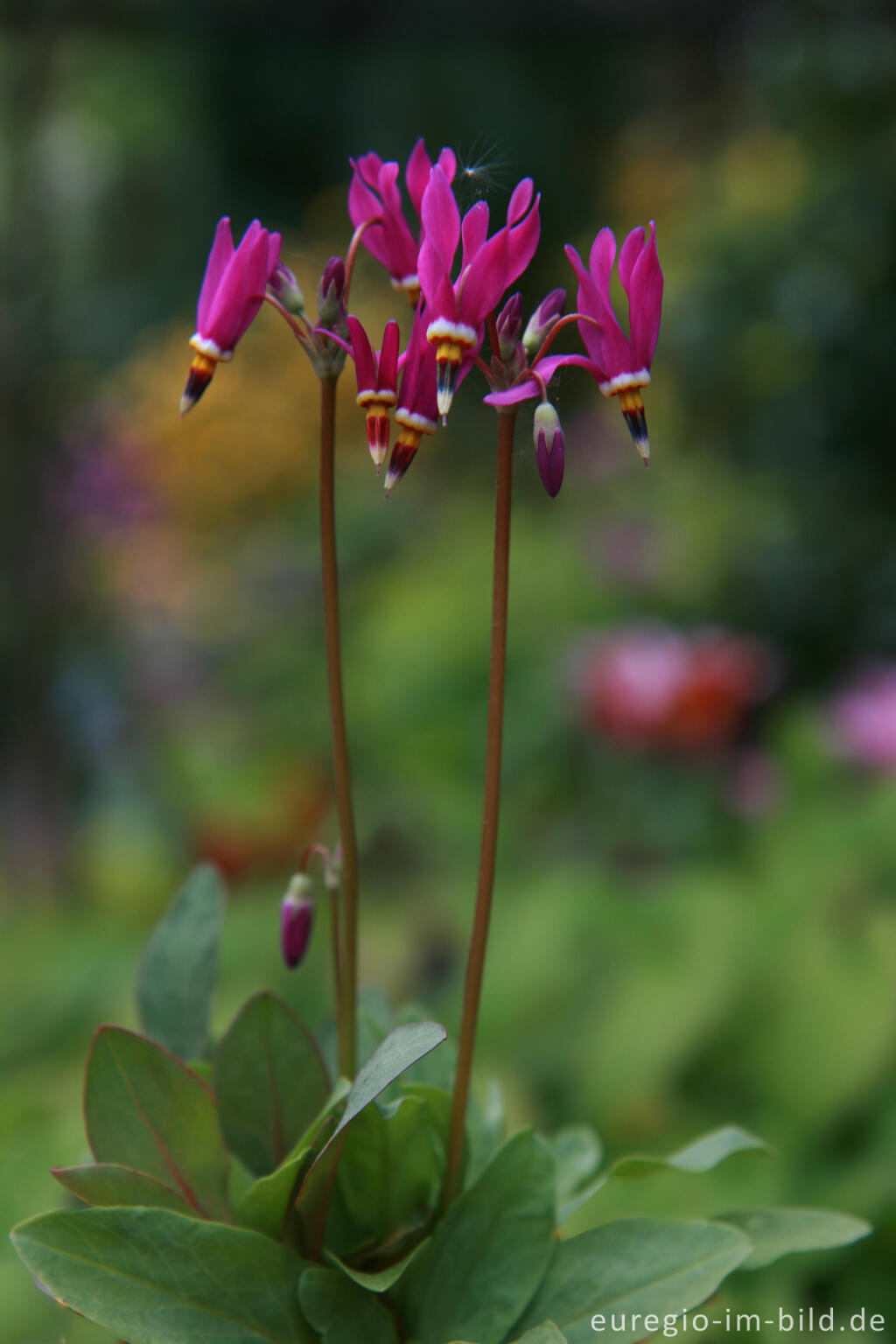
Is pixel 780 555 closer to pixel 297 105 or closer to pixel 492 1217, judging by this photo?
pixel 492 1217

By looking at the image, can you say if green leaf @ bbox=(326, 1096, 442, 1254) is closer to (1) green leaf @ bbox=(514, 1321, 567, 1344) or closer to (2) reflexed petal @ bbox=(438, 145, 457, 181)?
(1) green leaf @ bbox=(514, 1321, 567, 1344)

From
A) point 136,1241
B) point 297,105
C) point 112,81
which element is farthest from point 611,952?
point 112,81

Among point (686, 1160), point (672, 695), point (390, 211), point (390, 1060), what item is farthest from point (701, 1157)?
point (672, 695)

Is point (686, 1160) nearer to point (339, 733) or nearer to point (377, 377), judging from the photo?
point (339, 733)

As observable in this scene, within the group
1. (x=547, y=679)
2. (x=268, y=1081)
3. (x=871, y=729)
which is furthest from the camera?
(x=547, y=679)

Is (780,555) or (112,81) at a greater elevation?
(112,81)

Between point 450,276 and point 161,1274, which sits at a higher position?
point 450,276

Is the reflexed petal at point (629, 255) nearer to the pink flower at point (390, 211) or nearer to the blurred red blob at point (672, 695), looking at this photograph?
the pink flower at point (390, 211)
